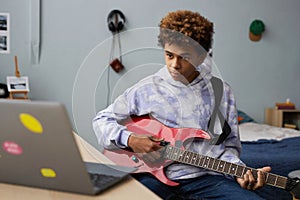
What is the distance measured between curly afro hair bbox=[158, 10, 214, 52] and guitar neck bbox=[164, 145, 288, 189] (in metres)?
0.36

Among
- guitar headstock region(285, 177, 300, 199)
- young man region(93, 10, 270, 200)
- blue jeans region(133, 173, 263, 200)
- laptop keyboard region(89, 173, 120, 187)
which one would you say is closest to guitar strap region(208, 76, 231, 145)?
young man region(93, 10, 270, 200)

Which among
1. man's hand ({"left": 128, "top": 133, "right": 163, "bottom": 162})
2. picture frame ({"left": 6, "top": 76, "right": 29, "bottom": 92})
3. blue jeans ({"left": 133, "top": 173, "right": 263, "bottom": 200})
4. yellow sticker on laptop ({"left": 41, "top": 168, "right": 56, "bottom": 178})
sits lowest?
picture frame ({"left": 6, "top": 76, "right": 29, "bottom": 92})

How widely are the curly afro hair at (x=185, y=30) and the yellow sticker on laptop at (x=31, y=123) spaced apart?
80cm

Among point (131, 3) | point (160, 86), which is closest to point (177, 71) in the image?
point (160, 86)

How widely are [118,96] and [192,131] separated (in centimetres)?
32

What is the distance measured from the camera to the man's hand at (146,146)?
1.34 meters

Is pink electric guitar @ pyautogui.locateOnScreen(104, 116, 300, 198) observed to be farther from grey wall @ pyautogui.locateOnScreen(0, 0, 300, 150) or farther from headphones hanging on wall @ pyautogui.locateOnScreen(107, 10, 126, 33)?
headphones hanging on wall @ pyautogui.locateOnScreen(107, 10, 126, 33)

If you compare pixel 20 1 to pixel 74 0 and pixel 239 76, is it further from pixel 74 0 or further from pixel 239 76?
pixel 239 76

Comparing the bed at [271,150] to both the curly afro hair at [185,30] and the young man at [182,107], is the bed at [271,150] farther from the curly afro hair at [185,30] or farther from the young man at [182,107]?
the curly afro hair at [185,30]

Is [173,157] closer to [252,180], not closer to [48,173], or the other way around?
[252,180]

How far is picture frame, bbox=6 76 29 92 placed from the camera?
3359 millimetres

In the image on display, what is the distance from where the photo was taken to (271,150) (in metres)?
2.72

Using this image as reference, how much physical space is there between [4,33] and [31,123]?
3.04 meters

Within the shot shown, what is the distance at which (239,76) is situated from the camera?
3879 millimetres
